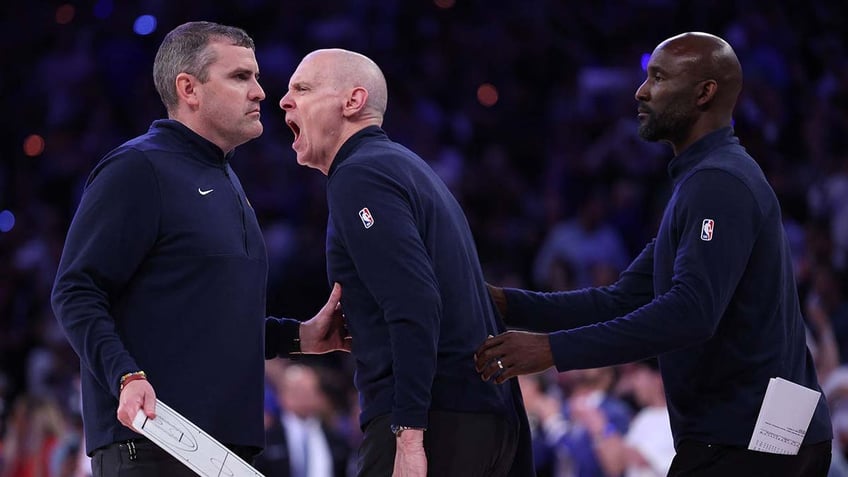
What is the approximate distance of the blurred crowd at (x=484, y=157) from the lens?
8.35 metres

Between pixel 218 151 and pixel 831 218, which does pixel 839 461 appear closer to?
pixel 831 218

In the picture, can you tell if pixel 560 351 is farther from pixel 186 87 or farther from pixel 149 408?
pixel 186 87

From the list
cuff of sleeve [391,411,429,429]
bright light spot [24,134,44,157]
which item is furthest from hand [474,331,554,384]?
bright light spot [24,134,44,157]

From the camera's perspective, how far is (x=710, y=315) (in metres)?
3.94

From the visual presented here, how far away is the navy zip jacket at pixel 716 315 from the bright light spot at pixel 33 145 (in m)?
8.71

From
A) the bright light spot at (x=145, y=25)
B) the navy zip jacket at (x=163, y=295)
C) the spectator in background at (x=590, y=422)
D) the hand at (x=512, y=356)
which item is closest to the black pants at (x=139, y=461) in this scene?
the navy zip jacket at (x=163, y=295)

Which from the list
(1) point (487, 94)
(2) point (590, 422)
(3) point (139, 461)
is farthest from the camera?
(1) point (487, 94)

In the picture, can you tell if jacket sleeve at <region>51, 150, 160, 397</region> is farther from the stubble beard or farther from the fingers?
the stubble beard

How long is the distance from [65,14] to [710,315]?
9863mm

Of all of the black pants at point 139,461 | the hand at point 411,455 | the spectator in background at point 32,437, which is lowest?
the spectator in background at point 32,437

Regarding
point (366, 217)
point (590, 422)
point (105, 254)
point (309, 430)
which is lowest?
point (309, 430)

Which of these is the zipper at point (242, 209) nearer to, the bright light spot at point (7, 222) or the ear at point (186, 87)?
the ear at point (186, 87)

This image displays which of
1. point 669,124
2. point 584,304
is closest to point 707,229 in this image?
point 669,124

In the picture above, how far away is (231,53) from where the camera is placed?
14.3 ft
